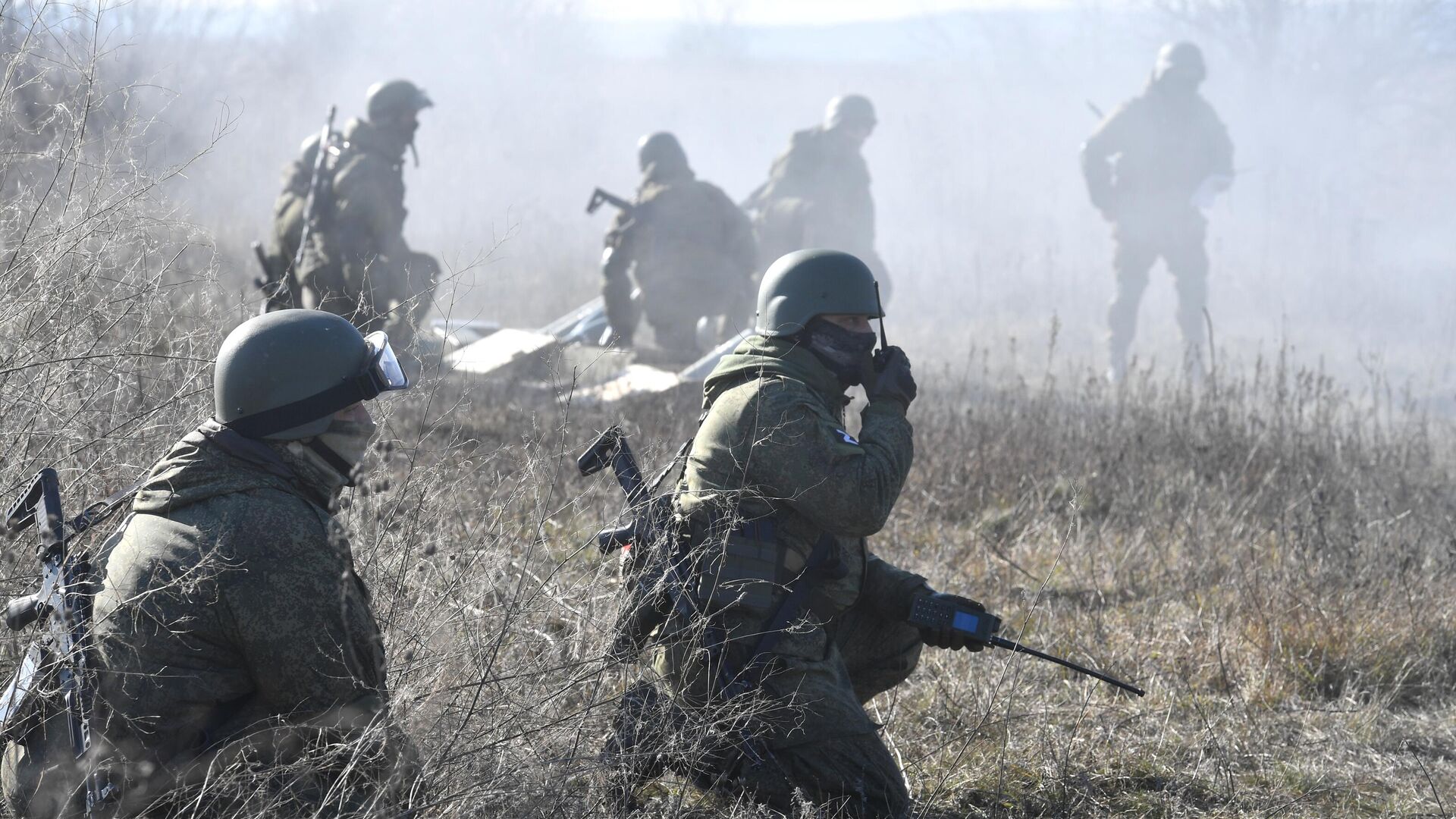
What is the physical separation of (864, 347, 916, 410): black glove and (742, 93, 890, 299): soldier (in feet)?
31.3

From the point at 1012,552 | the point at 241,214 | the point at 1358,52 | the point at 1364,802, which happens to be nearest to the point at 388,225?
the point at 1012,552

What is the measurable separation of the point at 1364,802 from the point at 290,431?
10.2ft

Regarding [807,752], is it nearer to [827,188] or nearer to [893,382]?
[893,382]

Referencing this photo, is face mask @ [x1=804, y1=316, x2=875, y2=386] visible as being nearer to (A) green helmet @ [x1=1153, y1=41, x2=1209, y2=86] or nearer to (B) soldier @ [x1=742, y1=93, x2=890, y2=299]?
(B) soldier @ [x1=742, y1=93, x2=890, y2=299]

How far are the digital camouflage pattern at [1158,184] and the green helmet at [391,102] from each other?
23.1 ft

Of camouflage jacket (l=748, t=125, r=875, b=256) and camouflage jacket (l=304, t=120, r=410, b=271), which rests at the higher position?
camouflage jacket (l=748, t=125, r=875, b=256)

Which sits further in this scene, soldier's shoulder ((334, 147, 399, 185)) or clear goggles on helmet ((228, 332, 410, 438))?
soldier's shoulder ((334, 147, 399, 185))

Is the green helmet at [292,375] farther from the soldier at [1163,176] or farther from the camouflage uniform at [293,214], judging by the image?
the soldier at [1163,176]

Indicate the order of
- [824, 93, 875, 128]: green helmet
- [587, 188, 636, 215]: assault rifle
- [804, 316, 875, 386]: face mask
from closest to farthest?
1. [804, 316, 875, 386]: face mask
2. [587, 188, 636, 215]: assault rifle
3. [824, 93, 875, 128]: green helmet

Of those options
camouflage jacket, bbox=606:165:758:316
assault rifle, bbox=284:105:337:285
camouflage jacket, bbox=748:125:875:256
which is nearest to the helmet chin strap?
assault rifle, bbox=284:105:337:285

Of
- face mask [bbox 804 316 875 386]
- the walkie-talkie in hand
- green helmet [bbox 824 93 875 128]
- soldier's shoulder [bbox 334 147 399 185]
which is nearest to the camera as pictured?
the walkie-talkie in hand

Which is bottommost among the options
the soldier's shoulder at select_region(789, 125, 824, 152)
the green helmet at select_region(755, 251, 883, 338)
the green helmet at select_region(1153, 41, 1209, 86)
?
the green helmet at select_region(755, 251, 883, 338)

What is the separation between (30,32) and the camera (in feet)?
10.2

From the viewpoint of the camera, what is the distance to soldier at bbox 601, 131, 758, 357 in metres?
10.9
